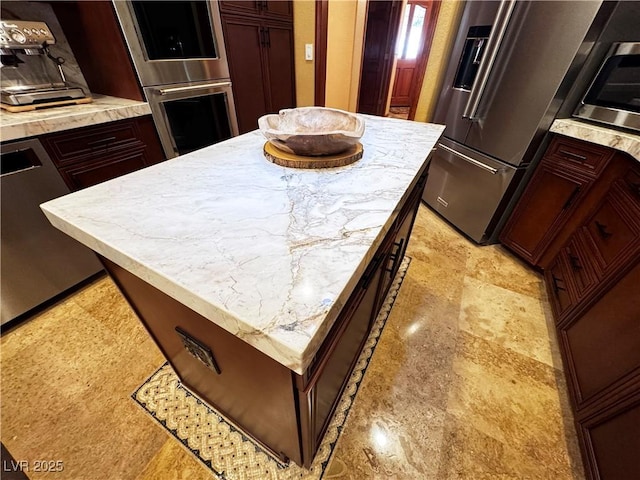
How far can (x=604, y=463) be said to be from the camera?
848mm

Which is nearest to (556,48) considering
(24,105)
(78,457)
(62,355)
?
(24,105)

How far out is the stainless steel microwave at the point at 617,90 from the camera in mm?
1199

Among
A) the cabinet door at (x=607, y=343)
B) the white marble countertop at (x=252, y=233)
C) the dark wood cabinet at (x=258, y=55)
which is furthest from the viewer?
the dark wood cabinet at (x=258, y=55)

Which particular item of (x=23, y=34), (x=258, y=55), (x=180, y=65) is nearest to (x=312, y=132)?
(x=180, y=65)

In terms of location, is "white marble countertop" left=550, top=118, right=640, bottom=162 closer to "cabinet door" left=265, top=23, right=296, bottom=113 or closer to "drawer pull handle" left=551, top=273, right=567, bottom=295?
"drawer pull handle" left=551, top=273, right=567, bottom=295

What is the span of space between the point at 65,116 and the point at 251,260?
1430 millimetres

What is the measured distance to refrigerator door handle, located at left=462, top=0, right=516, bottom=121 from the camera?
146 cm

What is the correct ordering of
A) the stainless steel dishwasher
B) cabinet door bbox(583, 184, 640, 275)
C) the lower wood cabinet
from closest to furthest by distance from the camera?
the lower wood cabinet → cabinet door bbox(583, 184, 640, 275) → the stainless steel dishwasher

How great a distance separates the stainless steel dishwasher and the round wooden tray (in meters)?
1.16

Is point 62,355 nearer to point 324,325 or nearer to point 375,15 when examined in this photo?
point 324,325

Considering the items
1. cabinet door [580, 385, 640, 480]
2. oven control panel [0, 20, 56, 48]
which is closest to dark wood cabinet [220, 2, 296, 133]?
oven control panel [0, 20, 56, 48]

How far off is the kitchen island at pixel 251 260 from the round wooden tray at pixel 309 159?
29 mm

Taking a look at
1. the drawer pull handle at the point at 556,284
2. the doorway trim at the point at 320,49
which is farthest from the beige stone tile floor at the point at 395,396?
the doorway trim at the point at 320,49

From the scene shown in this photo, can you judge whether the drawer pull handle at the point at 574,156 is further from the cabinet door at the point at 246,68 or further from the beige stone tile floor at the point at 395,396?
the cabinet door at the point at 246,68
